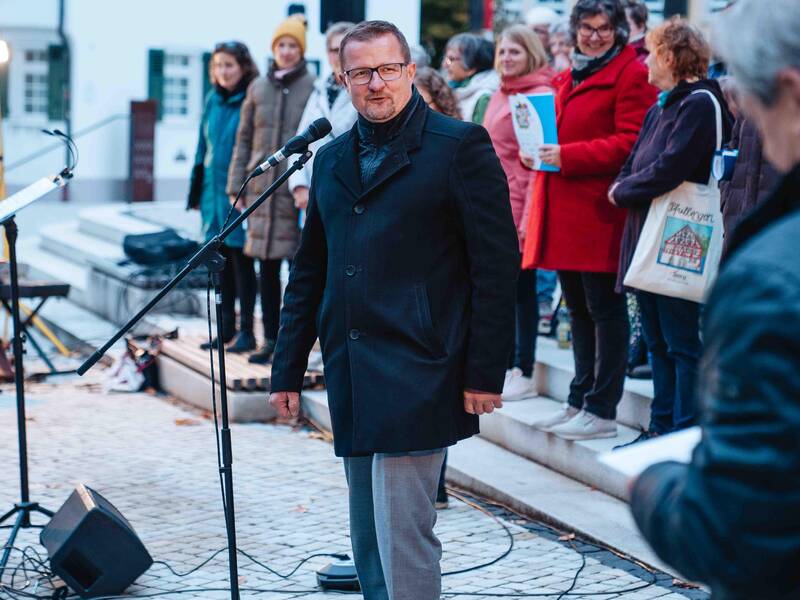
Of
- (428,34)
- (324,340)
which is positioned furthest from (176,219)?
(428,34)

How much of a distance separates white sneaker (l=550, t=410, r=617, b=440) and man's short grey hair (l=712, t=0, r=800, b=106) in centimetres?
466

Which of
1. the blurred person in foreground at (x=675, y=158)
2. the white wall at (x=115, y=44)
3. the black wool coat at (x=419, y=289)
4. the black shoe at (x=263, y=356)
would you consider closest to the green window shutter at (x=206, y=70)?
the white wall at (x=115, y=44)

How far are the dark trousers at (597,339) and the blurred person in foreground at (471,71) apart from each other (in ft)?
5.37

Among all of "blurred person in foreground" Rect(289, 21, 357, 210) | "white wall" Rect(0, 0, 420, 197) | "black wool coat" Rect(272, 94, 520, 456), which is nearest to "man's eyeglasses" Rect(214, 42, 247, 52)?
"blurred person in foreground" Rect(289, 21, 357, 210)

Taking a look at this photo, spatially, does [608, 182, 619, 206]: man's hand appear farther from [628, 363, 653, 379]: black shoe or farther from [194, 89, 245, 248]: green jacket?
[194, 89, 245, 248]: green jacket

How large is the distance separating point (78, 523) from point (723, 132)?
3.12 m

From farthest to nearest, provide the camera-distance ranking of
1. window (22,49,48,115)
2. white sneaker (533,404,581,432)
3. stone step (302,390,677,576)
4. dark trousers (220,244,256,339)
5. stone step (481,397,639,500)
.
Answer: window (22,49,48,115) < dark trousers (220,244,256,339) < white sneaker (533,404,581,432) < stone step (481,397,639,500) < stone step (302,390,677,576)

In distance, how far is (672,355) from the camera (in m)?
5.82

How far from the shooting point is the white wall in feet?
89.0

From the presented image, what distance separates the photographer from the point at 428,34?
36.1 meters

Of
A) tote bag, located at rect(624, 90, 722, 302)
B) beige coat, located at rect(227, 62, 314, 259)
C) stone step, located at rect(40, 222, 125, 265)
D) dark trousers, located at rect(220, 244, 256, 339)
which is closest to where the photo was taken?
tote bag, located at rect(624, 90, 722, 302)

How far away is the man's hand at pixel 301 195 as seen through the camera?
7.82 m

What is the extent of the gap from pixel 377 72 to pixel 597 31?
2.69 metres

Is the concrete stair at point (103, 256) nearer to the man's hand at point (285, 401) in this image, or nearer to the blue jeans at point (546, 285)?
the blue jeans at point (546, 285)
